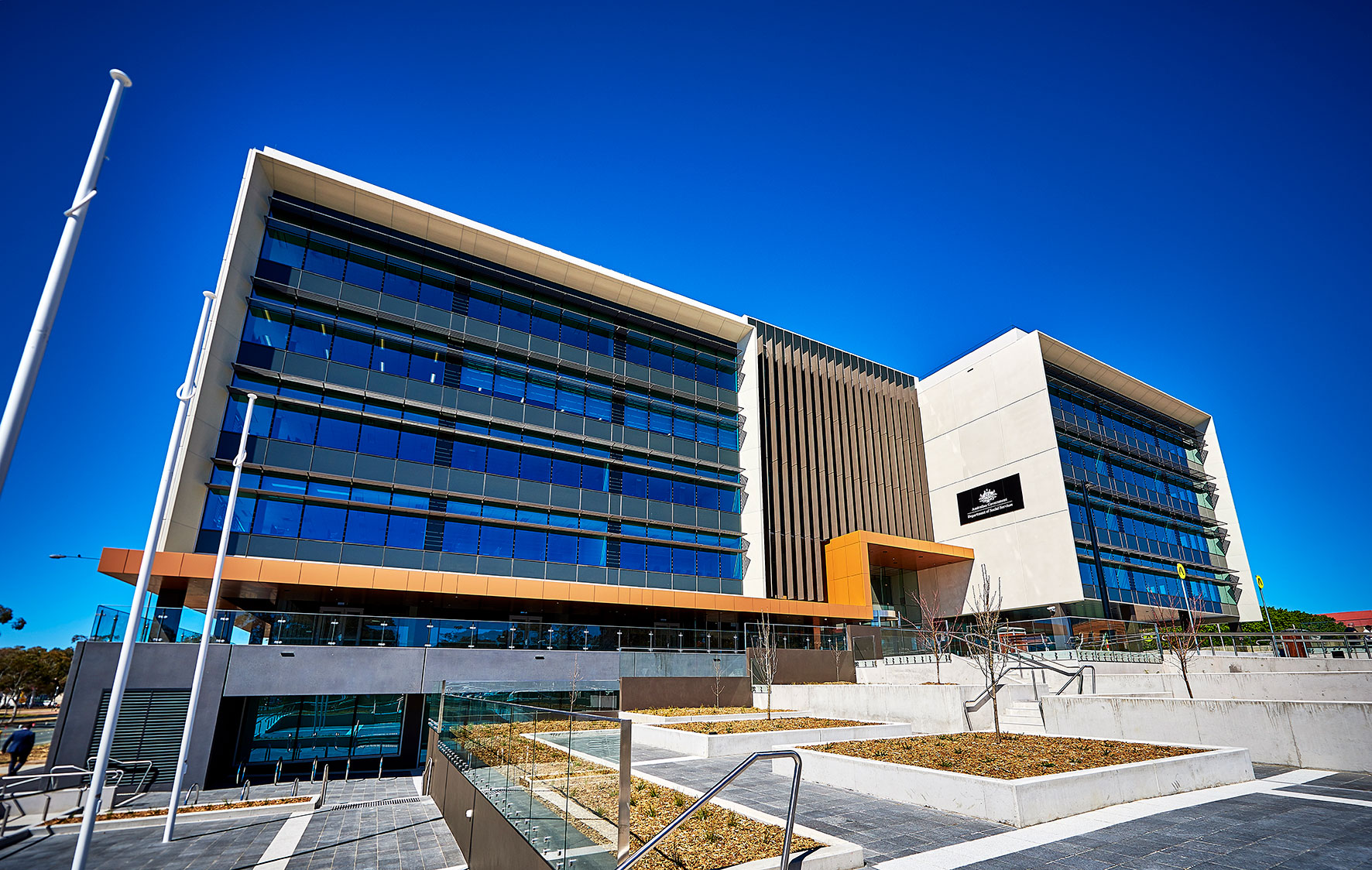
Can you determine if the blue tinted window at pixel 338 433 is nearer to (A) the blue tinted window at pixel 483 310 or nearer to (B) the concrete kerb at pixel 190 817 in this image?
(A) the blue tinted window at pixel 483 310

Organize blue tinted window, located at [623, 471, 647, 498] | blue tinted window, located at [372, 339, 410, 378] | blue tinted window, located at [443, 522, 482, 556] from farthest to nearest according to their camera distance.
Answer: blue tinted window, located at [623, 471, 647, 498] → blue tinted window, located at [372, 339, 410, 378] → blue tinted window, located at [443, 522, 482, 556]

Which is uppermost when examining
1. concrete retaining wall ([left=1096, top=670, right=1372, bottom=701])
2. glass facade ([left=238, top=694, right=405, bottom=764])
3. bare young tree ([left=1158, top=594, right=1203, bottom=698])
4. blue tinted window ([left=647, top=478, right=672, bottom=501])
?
blue tinted window ([left=647, top=478, right=672, bottom=501])

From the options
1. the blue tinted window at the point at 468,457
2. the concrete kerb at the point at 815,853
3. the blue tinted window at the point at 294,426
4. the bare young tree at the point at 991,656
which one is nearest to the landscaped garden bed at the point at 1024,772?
the bare young tree at the point at 991,656

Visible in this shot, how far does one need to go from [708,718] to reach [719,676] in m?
6.09

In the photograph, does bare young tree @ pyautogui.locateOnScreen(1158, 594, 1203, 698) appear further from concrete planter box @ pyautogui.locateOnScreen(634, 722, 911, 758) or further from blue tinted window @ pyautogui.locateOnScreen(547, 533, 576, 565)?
blue tinted window @ pyautogui.locateOnScreen(547, 533, 576, 565)

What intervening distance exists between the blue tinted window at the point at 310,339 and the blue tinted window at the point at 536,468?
386 inches

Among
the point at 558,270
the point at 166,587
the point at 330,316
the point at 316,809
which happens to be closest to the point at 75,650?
the point at 166,587

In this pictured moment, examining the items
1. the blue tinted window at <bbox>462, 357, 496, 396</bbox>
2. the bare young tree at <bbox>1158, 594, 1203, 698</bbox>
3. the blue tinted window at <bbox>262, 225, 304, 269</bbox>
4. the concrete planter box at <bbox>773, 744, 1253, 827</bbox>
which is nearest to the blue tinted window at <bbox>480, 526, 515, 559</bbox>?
the blue tinted window at <bbox>462, 357, 496, 396</bbox>

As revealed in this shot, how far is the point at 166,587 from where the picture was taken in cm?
2433

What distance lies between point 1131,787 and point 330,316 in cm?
3165

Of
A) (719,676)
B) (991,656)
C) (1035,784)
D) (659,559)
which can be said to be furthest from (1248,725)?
(659,559)

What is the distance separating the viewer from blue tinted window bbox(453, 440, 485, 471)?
101ft

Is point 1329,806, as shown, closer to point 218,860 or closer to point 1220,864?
point 1220,864

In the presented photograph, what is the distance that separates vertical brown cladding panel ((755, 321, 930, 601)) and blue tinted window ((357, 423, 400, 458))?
64.9 ft
